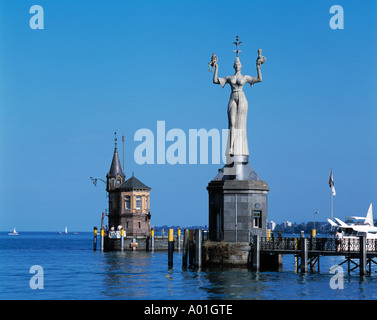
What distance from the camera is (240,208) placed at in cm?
5134

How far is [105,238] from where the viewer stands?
91.0m

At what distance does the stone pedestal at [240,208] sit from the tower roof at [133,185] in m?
43.2

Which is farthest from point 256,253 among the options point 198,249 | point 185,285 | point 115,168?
point 115,168

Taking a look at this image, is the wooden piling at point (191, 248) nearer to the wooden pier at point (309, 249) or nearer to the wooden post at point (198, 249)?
the wooden post at point (198, 249)

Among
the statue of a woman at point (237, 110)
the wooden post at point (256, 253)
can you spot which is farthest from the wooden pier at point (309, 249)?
the statue of a woman at point (237, 110)

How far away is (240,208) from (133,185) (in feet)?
147

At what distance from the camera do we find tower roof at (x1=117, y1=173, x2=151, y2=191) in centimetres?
9494

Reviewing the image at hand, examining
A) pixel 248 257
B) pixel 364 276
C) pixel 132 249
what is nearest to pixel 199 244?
pixel 248 257

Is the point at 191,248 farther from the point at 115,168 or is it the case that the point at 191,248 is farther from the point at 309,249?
the point at 115,168

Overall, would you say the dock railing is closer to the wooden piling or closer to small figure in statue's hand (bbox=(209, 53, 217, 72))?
the wooden piling

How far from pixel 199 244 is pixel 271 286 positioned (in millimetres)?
8446

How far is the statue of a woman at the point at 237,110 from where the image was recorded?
175 feet
